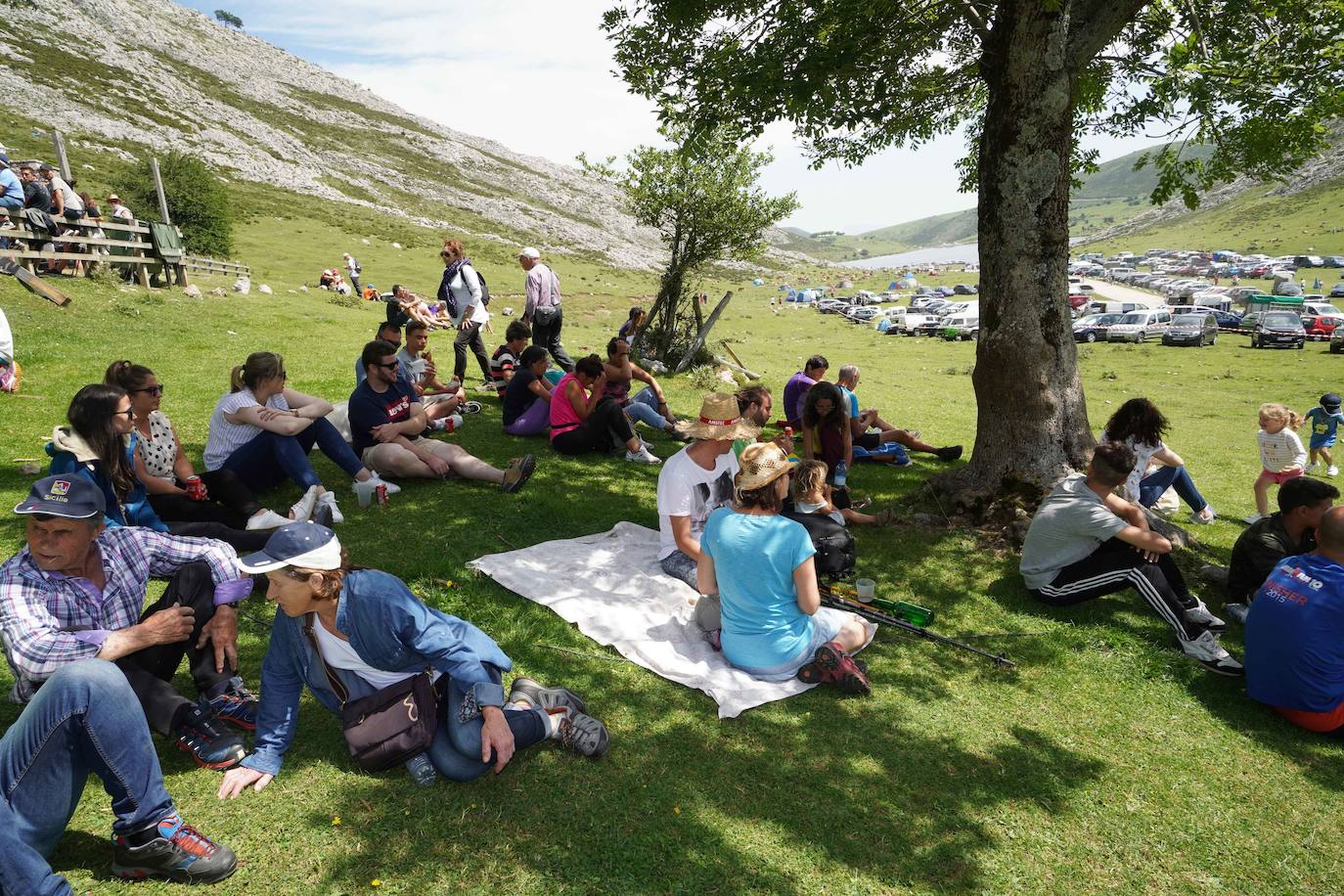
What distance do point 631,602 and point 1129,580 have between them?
13.0 ft

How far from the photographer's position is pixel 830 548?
6.41 m

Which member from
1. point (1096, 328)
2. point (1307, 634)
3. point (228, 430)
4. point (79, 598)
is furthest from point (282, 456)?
point (1096, 328)

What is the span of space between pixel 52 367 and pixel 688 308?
13.8 m

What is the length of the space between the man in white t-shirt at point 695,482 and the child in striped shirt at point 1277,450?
7141 millimetres

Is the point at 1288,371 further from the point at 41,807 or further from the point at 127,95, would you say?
the point at 127,95

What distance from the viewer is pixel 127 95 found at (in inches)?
3713

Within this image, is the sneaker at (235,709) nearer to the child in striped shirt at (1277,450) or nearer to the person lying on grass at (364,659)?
the person lying on grass at (364,659)

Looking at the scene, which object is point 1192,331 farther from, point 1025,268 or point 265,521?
point 265,521

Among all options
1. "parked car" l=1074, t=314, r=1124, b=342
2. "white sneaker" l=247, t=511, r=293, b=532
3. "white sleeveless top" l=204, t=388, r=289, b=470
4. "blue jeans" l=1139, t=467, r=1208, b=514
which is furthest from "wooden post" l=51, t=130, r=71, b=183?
"parked car" l=1074, t=314, r=1124, b=342

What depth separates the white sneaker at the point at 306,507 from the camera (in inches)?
259

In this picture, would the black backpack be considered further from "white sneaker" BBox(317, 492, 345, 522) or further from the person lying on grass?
"white sneaker" BBox(317, 492, 345, 522)

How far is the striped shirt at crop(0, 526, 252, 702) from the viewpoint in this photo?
10.9ft

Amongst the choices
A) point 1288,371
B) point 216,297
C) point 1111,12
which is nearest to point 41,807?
point 1111,12

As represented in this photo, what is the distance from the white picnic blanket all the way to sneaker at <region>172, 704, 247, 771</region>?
238 centimetres
